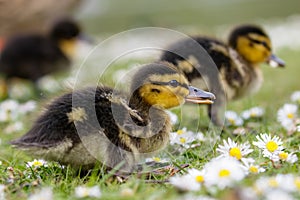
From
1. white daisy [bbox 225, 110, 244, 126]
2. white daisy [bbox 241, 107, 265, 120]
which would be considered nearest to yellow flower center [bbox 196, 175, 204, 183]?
white daisy [bbox 225, 110, 244, 126]

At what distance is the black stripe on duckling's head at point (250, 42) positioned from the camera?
3.79 m

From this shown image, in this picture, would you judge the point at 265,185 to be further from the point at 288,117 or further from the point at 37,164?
the point at 288,117

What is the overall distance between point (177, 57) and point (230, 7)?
14.7 m

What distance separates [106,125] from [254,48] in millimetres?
1851

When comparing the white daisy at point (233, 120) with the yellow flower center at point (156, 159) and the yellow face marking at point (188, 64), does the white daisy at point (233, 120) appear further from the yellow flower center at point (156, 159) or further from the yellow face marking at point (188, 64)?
the yellow flower center at point (156, 159)

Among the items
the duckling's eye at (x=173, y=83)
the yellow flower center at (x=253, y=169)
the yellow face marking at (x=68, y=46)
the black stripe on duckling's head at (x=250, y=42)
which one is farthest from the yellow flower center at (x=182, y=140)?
the yellow face marking at (x=68, y=46)

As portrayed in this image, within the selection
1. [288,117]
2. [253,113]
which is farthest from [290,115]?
[253,113]

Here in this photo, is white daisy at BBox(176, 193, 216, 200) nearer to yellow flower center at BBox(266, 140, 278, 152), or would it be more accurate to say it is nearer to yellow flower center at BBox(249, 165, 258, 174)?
yellow flower center at BBox(249, 165, 258, 174)

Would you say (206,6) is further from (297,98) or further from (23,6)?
(297,98)

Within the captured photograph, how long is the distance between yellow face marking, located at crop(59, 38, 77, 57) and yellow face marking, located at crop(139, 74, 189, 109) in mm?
3092

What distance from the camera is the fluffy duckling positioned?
16.8 feet

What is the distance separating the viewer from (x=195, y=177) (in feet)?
6.61

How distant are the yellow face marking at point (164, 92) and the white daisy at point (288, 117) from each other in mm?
708

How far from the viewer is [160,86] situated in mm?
2553
